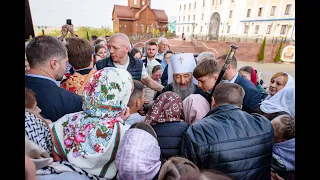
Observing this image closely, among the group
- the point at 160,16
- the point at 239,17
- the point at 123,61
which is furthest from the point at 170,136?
the point at 160,16

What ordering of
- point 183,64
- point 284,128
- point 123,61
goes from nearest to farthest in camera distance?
point 284,128 → point 183,64 → point 123,61

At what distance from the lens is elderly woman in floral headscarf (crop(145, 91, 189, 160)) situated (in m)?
1.37

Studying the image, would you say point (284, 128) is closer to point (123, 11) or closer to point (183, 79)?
point (183, 79)

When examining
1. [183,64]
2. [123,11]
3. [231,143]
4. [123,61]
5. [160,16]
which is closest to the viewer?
[231,143]

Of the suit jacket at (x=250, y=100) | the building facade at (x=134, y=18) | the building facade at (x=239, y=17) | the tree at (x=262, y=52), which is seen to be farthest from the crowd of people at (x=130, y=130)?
the building facade at (x=134, y=18)

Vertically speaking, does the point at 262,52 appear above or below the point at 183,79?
above

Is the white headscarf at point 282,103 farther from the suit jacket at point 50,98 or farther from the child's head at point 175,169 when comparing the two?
the suit jacket at point 50,98

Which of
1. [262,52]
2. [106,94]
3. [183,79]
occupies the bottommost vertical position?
[183,79]

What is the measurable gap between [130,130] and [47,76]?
0.86m

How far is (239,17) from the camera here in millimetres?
25078

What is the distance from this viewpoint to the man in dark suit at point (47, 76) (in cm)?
138
